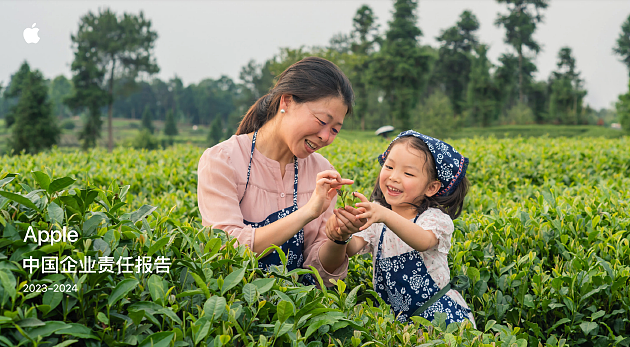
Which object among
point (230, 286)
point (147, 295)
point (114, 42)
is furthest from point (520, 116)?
point (147, 295)

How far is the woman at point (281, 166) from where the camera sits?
2.25 metres

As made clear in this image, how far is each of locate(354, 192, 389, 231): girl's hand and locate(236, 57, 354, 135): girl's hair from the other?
61 cm

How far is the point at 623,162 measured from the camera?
5816 millimetres

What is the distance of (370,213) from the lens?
1991 mm

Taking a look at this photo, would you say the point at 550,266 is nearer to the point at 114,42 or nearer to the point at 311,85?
the point at 311,85

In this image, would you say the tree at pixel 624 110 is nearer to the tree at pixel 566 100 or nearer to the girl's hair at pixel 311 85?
the tree at pixel 566 100

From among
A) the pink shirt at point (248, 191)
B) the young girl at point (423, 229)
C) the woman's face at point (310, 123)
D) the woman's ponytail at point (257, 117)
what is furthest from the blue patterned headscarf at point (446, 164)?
the woman's ponytail at point (257, 117)

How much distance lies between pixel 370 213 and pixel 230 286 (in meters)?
0.78

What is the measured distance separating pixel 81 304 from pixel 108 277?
95mm

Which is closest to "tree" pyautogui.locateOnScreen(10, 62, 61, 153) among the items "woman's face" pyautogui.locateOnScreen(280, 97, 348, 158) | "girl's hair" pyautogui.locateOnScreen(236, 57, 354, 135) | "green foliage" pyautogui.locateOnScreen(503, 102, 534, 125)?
"girl's hair" pyautogui.locateOnScreen(236, 57, 354, 135)

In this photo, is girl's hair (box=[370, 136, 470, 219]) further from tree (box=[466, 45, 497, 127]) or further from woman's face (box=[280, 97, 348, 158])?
tree (box=[466, 45, 497, 127])

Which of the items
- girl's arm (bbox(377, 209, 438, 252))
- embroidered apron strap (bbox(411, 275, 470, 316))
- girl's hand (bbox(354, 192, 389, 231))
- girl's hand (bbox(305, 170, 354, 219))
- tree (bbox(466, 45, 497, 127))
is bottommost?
embroidered apron strap (bbox(411, 275, 470, 316))

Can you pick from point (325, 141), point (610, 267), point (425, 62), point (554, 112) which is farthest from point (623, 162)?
point (554, 112)

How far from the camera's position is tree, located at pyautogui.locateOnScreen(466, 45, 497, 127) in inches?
1453
